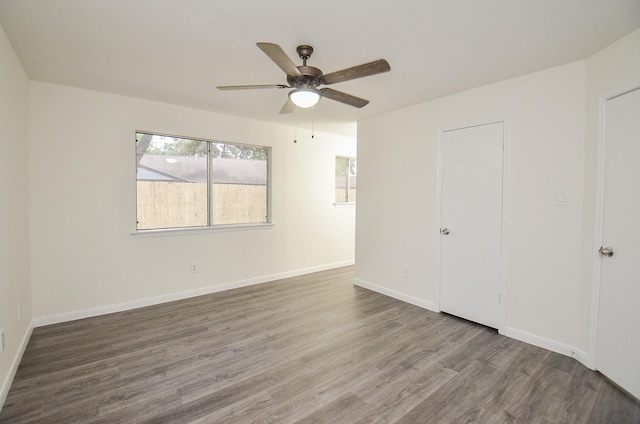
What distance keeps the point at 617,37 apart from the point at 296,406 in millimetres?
3368

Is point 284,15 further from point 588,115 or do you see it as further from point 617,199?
point 617,199

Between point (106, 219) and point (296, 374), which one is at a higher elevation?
point (106, 219)

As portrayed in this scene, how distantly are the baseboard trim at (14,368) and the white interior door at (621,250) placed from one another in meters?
4.14

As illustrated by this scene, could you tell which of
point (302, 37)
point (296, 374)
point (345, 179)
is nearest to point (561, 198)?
point (302, 37)

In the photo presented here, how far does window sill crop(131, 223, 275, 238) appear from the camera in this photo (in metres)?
3.62

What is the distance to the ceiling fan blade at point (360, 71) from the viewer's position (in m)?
1.91

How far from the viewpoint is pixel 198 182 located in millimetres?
4082

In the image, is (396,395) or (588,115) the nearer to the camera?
(396,395)

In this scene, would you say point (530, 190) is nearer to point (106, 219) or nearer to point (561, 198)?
point (561, 198)

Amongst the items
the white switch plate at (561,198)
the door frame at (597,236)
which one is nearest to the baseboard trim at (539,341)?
the door frame at (597,236)

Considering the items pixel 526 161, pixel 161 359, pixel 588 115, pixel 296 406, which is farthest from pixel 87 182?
pixel 588 115

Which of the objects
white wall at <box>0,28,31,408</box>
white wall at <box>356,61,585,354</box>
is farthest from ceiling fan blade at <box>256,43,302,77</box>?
white wall at <box>356,61,585,354</box>

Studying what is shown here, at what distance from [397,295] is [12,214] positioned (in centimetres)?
399

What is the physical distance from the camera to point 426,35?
209cm
